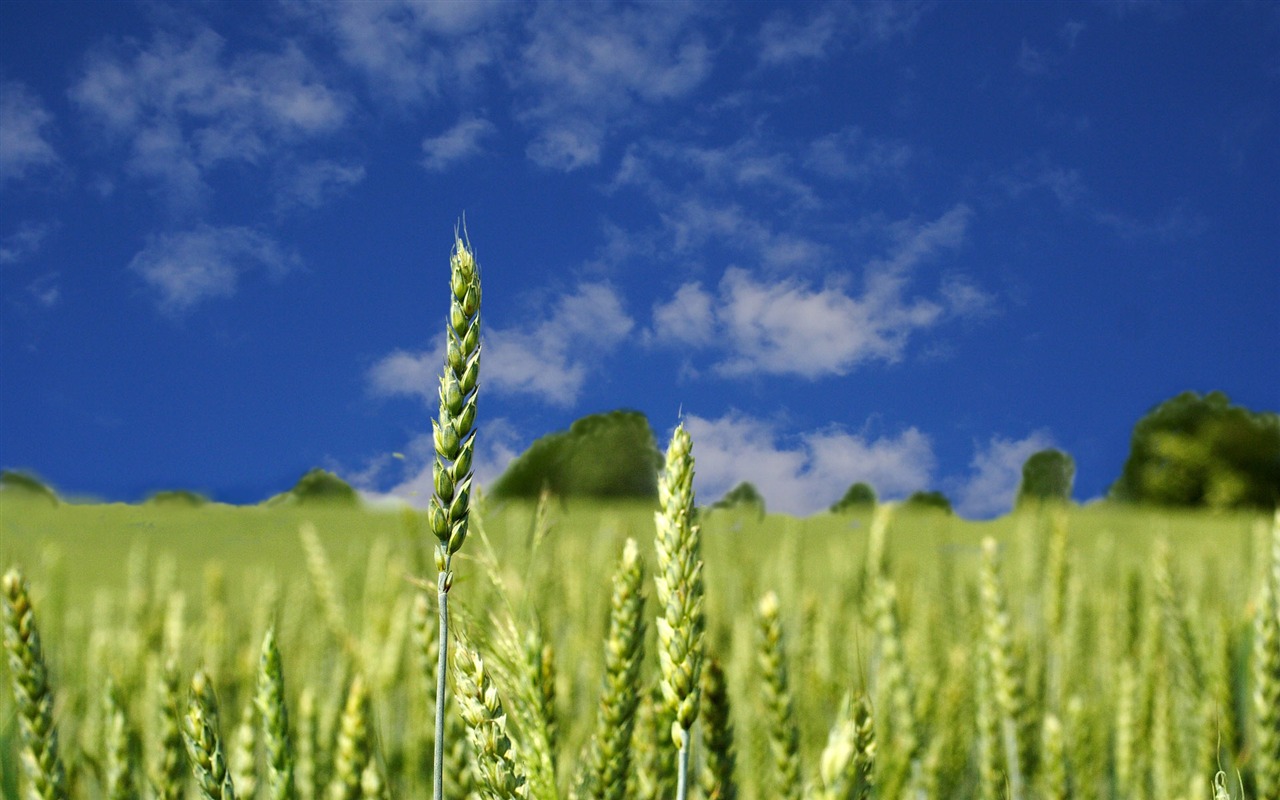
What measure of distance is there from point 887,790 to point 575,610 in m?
1.87

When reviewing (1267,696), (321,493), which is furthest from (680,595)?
(321,493)

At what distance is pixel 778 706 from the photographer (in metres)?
1.22

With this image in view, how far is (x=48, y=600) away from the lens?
9.20ft

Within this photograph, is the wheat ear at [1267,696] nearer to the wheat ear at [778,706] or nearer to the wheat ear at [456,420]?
the wheat ear at [778,706]

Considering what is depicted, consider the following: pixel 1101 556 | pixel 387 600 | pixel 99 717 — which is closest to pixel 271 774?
pixel 99 717

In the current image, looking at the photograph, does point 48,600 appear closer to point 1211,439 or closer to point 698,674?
point 698,674

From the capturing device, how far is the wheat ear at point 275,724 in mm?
964

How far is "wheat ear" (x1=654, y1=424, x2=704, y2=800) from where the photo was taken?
87cm

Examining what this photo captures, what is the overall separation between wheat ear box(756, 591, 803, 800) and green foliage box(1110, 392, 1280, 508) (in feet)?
117

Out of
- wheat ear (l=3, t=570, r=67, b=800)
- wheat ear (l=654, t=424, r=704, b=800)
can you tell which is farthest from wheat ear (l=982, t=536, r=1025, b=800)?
wheat ear (l=3, t=570, r=67, b=800)

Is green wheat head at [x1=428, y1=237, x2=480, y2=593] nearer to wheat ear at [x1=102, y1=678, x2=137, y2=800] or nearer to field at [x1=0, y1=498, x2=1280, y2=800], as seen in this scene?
field at [x1=0, y1=498, x2=1280, y2=800]

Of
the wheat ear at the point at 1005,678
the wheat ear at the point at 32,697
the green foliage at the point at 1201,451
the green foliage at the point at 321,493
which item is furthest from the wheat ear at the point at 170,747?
the green foliage at the point at 1201,451

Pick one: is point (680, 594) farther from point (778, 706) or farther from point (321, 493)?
point (321, 493)

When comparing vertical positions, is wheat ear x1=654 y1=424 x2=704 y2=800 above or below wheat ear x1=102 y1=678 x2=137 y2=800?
above
